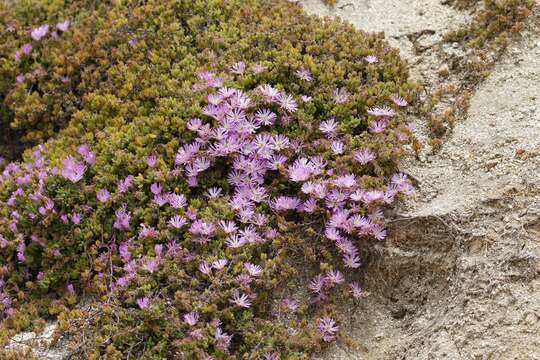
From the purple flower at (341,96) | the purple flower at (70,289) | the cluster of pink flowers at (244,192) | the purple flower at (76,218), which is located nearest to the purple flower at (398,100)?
the cluster of pink flowers at (244,192)

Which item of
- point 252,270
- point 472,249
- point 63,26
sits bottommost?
point 252,270

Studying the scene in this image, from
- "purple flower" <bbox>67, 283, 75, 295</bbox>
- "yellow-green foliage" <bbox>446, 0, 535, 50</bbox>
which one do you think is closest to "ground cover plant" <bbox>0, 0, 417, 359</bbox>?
"purple flower" <bbox>67, 283, 75, 295</bbox>

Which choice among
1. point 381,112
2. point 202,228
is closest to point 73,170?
point 202,228

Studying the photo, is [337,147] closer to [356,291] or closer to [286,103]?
[286,103]

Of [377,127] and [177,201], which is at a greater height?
[377,127]

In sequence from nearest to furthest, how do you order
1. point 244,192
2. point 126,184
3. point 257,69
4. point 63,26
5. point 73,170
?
1. point 244,192
2. point 126,184
3. point 73,170
4. point 257,69
5. point 63,26

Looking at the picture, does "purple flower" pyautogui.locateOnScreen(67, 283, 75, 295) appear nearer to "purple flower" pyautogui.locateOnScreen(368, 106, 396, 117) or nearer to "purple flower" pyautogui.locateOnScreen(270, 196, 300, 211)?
"purple flower" pyautogui.locateOnScreen(270, 196, 300, 211)

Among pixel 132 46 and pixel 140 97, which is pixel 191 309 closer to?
pixel 140 97
